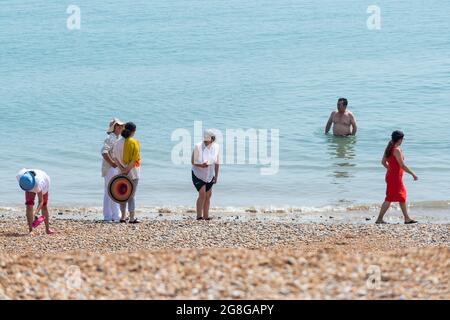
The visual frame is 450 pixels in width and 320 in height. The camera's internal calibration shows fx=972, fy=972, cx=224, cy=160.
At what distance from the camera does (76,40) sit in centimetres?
4688

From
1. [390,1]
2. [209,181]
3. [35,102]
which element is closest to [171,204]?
[209,181]

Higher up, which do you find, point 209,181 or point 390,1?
point 390,1

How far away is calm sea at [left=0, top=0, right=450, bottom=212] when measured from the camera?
18.7 meters

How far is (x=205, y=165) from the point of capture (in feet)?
45.1

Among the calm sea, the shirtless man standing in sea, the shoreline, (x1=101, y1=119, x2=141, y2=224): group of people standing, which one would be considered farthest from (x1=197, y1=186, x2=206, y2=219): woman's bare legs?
the shirtless man standing in sea

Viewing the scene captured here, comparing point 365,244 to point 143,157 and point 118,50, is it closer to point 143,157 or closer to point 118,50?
point 143,157

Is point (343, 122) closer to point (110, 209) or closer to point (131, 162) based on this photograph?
point (110, 209)

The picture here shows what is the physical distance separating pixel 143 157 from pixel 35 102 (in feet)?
33.7

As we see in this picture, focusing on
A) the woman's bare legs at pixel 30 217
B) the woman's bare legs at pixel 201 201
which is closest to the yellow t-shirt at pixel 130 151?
the woman's bare legs at pixel 201 201

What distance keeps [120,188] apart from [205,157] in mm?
1270

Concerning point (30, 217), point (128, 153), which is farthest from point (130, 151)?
point (30, 217)

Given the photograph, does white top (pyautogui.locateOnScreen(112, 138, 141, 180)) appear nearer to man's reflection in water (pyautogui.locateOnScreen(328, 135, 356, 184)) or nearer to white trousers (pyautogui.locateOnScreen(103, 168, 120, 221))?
white trousers (pyautogui.locateOnScreen(103, 168, 120, 221))

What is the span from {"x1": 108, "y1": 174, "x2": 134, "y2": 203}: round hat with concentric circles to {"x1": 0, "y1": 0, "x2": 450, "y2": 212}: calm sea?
3.34 metres

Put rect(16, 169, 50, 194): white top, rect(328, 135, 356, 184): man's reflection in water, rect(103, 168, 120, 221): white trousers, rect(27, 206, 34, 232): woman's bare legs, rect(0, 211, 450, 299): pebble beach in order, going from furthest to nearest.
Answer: rect(328, 135, 356, 184): man's reflection in water
rect(103, 168, 120, 221): white trousers
rect(27, 206, 34, 232): woman's bare legs
rect(16, 169, 50, 194): white top
rect(0, 211, 450, 299): pebble beach
